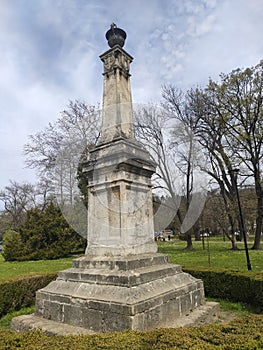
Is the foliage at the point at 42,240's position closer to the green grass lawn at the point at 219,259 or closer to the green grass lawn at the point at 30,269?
the green grass lawn at the point at 30,269

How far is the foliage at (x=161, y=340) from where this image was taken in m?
2.72

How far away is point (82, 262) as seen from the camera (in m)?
5.97

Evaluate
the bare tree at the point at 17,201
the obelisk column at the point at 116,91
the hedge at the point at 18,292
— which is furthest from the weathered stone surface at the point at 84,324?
the bare tree at the point at 17,201

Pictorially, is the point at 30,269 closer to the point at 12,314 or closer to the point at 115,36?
the point at 12,314

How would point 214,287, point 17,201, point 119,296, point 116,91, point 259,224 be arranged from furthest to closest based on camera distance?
point 17,201, point 259,224, point 214,287, point 116,91, point 119,296

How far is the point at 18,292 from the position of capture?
7.77 m

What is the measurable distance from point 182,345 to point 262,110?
20733 mm

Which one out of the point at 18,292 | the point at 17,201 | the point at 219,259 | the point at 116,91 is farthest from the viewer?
the point at 17,201

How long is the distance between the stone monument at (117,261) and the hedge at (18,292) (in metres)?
2.33

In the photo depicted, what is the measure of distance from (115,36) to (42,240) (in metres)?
17.5

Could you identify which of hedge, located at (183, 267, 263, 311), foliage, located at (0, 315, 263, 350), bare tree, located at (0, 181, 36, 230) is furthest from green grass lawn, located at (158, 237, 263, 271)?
bare tree, located at (0, 181, 36, 230)

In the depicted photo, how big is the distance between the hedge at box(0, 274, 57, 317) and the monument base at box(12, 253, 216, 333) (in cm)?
232

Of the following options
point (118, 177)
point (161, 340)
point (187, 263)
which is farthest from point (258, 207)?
point (161, 340)

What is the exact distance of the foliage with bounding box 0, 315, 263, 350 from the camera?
2721 millimetres
